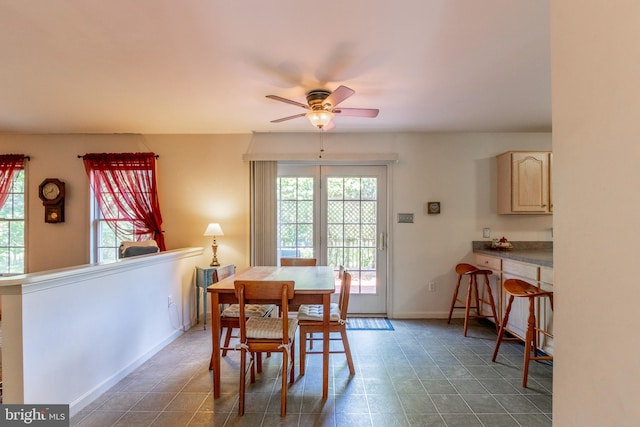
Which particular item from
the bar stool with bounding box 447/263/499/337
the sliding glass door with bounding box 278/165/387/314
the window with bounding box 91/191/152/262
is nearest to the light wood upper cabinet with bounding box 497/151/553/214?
the bar stool with bounding box 447/263/499/337

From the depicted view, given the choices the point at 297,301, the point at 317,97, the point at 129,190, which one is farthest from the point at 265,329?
the point at 129,190

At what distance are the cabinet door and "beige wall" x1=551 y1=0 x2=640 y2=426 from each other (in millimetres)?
3307

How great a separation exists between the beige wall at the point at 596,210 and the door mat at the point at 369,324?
9.59 ft

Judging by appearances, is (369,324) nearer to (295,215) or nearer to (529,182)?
(295,215)

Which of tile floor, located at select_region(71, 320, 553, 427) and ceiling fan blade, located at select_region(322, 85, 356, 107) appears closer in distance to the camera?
tile floor, located at select_region(71, 320, 553, 427)

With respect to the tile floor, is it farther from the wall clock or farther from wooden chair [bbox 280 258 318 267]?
→ the wall clock

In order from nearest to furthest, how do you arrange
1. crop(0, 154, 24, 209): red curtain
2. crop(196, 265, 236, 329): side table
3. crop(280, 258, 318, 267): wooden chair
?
crop(280, 258, 318, 267): wooden chair < crop(196, 265, 236, 329): side table < crop(0, 154, 24, 209): red curtain

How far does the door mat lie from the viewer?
3586 millimetres

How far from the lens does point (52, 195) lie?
3.91 metres

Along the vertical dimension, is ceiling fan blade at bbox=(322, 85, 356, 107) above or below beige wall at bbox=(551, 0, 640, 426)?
above

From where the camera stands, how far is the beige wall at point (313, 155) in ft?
12.9

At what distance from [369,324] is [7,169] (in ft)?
16.6

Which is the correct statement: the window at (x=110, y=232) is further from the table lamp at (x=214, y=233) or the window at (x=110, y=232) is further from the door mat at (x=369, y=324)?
the door mat at (x=369, y=324)

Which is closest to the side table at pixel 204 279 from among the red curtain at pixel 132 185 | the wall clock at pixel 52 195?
the red curtain at pixel 132 185
